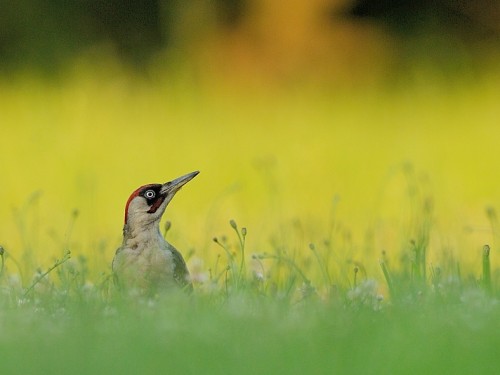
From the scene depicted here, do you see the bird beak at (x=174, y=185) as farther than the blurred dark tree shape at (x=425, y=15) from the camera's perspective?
No

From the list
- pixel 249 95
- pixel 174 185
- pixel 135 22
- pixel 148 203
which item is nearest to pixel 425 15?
pixel 249 95

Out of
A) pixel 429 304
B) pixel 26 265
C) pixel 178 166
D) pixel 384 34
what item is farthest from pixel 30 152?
pixel 429 304

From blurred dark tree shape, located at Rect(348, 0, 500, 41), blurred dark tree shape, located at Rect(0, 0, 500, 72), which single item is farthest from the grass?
blurred dark tree shape, located at Rect(348, 0, 500, 41)

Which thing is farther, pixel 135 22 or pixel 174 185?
pixel 135 22

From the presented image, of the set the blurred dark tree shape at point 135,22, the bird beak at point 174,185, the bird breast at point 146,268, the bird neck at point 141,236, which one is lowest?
the bird breast at point 146,268

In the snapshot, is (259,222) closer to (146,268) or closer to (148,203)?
(148,203)

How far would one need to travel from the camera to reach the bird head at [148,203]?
16.2 ft

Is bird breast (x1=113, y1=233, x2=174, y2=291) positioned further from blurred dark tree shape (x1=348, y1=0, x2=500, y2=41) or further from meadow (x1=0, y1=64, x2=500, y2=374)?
blurred dark tree shape (x1=348, y1=0, x2=500, y2=41)

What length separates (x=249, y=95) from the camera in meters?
13.0

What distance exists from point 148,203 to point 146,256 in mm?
252

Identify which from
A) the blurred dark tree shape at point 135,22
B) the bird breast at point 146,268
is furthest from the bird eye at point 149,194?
the blurred dark tree shape at point 135,22

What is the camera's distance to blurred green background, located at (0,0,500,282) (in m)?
10.7

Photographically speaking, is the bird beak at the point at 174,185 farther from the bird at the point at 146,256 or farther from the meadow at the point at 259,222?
the meadow at the point at 259,222

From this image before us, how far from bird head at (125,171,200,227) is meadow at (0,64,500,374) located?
7.8 inches
